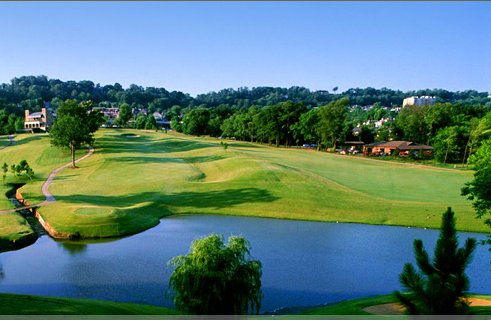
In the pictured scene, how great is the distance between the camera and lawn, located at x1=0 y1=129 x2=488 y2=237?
4659 centimetres

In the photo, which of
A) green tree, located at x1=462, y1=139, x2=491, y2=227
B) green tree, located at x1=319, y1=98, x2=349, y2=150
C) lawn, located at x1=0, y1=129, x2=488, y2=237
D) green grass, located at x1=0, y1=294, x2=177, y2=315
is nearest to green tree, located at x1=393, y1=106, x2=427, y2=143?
green tree, located at x1=319, y1=98, x2=349, y2=150

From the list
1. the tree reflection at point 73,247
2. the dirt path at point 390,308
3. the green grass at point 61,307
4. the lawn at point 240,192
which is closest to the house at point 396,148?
the lawn at point 240,192

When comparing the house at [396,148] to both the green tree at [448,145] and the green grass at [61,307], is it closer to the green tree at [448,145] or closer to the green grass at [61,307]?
the green tree at [448,145]

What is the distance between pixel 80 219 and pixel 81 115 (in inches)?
2476

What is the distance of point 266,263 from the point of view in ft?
106

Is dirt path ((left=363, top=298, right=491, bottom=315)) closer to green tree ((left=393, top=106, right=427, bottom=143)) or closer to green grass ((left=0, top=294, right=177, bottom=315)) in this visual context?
green grass ((left=0, top=294, right=177, bottom=315))

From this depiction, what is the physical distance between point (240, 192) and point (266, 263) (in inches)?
1020

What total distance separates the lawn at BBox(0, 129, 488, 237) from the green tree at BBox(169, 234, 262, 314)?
2428 centimetres

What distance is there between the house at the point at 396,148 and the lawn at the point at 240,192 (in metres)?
25.9

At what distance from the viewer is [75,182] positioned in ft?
209

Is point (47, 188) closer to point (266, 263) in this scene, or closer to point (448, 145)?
point (266, 263)

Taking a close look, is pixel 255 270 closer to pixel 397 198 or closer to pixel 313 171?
pixel 397 198

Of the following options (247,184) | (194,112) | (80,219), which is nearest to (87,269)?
(80,219)

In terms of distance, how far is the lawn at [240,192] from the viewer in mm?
46594
